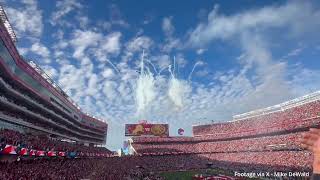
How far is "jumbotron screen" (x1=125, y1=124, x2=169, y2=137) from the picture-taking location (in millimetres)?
97062

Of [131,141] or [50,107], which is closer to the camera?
[50,107]

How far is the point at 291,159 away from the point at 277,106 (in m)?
20.0

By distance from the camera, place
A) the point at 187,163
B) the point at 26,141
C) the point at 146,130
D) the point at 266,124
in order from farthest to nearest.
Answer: the point at 146,130 → the point at 187,163 → the point at 266,124 → the point at 26,141

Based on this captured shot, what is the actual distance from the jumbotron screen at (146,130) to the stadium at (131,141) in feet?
0.93

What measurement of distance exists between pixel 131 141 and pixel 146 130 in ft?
21.9

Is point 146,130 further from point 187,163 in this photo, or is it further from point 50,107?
point 50,107

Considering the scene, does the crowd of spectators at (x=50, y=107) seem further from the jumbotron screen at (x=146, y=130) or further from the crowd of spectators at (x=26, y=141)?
the jumbotron screen at (x=146, y=130)

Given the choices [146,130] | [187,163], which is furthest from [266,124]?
[146,130]

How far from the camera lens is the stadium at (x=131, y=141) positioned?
38.8 metres

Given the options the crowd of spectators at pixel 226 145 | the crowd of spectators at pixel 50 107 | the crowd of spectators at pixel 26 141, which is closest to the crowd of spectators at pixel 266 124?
the crowd of spectators at pixel 226 145

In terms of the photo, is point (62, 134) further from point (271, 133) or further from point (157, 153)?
point (271, 133)

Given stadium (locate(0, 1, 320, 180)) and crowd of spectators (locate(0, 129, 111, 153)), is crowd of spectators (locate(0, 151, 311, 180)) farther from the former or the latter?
crowd of spectators (locate(0, 129, 111, 153))

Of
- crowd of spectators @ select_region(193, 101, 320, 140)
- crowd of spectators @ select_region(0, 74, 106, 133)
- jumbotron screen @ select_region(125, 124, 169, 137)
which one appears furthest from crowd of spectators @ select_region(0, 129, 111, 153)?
jumbotron screen @ select_region(125, 124, 169, 137)

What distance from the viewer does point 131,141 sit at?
3959 inches
